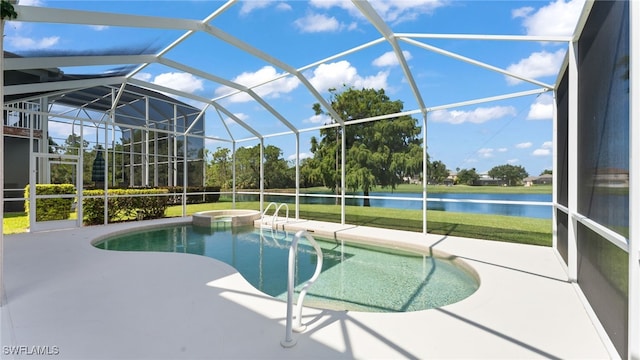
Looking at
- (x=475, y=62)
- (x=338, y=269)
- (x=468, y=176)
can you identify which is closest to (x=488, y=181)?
(x=468, y=176)

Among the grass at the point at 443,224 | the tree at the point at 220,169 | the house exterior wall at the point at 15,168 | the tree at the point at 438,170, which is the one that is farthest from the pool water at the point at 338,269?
the tree at the point at 220,169

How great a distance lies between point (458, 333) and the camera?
7.69 feet

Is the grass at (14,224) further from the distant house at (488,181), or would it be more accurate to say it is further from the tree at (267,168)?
the distant house at (488,181)

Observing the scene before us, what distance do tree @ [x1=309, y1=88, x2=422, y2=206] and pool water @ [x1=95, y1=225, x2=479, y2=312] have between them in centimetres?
630

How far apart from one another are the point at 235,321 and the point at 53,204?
26.8 feet

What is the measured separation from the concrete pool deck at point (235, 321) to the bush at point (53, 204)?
4331 mm

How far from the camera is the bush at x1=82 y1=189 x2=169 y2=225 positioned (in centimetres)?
837

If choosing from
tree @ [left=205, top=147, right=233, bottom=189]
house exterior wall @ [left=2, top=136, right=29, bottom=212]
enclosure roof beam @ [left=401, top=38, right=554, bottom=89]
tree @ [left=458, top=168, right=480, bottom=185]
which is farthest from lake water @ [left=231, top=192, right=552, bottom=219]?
house exterior wall @ [left=2, top=136, right=29, bottom=212]

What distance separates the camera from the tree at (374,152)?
12680 millimetres

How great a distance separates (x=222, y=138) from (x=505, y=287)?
10.1 m

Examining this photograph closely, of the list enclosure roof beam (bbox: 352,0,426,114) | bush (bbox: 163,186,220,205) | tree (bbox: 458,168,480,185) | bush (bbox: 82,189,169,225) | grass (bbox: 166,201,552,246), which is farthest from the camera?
bush (bbox: 163,186,220,205)

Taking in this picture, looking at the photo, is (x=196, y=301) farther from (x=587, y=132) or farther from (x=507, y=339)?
(x=587, y=132)

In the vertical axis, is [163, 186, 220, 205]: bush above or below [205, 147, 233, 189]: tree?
below

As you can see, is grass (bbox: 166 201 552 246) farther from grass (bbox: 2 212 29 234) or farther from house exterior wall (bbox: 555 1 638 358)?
grass (bbox: 2 212 29 234)
